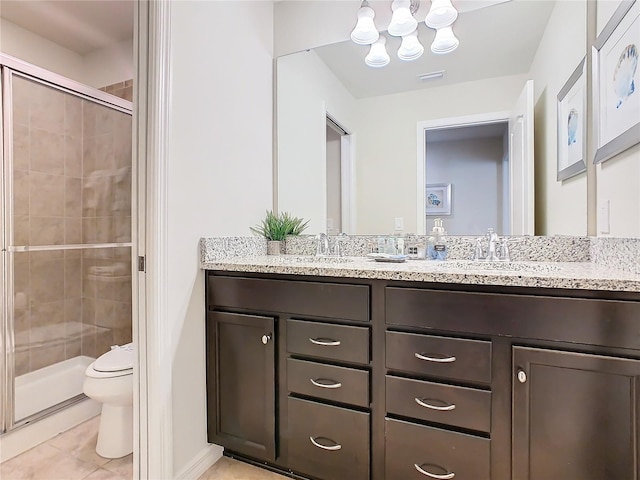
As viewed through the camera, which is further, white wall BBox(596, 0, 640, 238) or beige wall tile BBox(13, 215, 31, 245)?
beige wall tile BBox(13, 215, 31, 245)

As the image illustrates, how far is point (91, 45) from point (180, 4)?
158 cm

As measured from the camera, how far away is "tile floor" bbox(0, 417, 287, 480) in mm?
1487

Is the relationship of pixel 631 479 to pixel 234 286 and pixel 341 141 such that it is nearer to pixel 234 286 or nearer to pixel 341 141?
pixel 234 286

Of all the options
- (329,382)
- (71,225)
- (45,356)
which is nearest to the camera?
(329,382)

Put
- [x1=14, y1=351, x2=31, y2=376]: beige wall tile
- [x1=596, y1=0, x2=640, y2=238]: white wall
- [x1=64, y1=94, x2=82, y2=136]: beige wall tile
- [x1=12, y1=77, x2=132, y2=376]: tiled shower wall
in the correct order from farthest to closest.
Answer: [x1=64, y1=94, x2=82, y2=136]: beige wall tile
[x1=12, y1=77, x2=132, y2=376]: tiled shower wall
[x1=14, y1=351, x2=31, y2=376]: beige wall tile
[x1=596, y1=0, x2=640, y2=238]: white wall

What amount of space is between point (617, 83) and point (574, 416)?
3.65 ft

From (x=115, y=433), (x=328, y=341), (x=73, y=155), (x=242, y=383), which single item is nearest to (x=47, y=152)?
(x=73, y=155)

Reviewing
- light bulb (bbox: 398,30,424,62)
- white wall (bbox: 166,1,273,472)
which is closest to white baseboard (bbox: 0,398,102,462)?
white wall (bbox: 166,1,273,472)

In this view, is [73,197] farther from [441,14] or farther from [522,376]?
[522,376]

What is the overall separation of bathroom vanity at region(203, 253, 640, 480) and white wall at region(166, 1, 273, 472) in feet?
0.31

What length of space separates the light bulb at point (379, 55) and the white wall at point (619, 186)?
893 millimetres

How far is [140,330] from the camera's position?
1.34 meters

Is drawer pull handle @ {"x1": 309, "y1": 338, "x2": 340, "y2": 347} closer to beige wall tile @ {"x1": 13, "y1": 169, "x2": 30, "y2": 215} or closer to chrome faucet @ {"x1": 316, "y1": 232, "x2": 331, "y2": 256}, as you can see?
chrome faucet @ {"x1": 316, "y1": 232, "x2": 331, "y2": 256}

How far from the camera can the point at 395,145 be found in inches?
73.5
